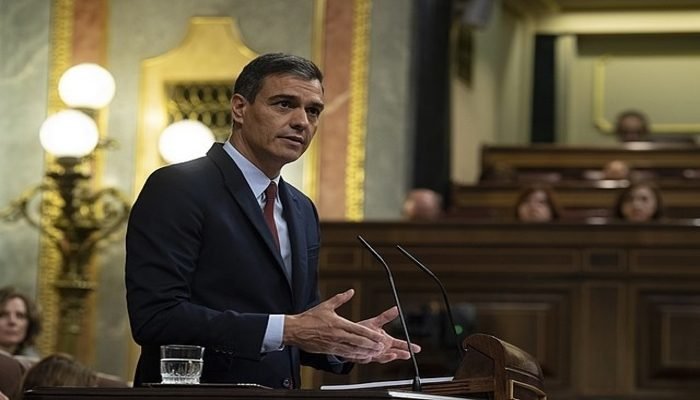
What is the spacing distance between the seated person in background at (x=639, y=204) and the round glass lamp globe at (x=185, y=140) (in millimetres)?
2696

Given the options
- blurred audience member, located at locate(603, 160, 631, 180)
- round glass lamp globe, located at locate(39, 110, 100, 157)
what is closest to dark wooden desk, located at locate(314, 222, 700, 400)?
round glass lamp globe, located at locate(39, 110, 100, 157)

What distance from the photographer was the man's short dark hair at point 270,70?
387 centimetres

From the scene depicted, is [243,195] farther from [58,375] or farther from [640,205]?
[640,205]

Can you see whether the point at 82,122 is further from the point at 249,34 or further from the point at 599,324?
the point at 599,324

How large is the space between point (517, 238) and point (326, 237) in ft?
3.88

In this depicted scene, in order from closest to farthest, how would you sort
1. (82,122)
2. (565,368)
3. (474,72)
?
(565,368) < (82,122) < (474,72)

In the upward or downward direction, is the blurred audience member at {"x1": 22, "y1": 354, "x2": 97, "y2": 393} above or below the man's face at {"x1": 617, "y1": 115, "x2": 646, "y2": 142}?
below

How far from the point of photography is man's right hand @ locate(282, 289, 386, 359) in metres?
3.42

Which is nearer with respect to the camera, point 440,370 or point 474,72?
point 440,370

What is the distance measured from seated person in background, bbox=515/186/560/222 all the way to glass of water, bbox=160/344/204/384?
24.0 feet

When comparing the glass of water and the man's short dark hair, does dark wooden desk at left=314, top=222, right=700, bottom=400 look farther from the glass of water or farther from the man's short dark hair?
the glass of water

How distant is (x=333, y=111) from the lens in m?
11.9

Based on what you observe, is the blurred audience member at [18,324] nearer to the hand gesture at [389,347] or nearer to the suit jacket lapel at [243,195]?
the suit jacket lapel at [243,195]

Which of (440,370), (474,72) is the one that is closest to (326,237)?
(440,370)
